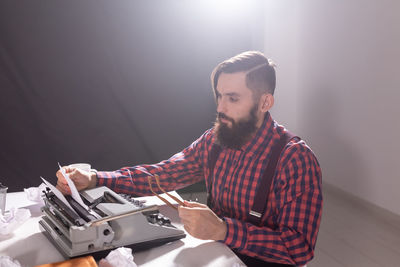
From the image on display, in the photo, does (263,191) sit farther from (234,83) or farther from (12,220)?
(12,220)

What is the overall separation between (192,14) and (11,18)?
4.53ft

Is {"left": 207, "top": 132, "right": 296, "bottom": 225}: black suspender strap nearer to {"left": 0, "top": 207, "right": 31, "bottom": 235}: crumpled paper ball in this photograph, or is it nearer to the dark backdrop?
{"left": 0, "top": 207, "right": 31, "bottom": 235}: crumpled paper ball

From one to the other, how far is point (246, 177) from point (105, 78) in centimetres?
212

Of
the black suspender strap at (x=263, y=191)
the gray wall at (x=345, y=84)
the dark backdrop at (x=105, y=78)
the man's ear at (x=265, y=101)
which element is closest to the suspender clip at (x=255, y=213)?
the black suspender strap at (x=263, y=191)

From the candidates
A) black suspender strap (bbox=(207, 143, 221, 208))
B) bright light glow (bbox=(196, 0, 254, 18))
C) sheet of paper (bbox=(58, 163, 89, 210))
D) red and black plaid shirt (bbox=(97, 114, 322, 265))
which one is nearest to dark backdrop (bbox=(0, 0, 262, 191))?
bright light glow (bbox=(196, 0, 254, 18))

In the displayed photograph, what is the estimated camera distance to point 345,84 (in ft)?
10.2

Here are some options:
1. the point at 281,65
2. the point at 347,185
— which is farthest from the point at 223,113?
the point at 281,65

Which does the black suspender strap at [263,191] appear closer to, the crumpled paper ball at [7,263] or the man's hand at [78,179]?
the man's hand at [78,179]

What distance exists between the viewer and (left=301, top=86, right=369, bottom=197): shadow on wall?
122 inches

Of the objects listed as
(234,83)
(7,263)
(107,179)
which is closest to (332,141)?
(234,83)

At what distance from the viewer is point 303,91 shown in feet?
11.6

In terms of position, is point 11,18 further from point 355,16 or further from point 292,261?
point 292,261

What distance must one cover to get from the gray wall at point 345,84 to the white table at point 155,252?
6.81 feet

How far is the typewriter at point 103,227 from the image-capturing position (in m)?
1.00
